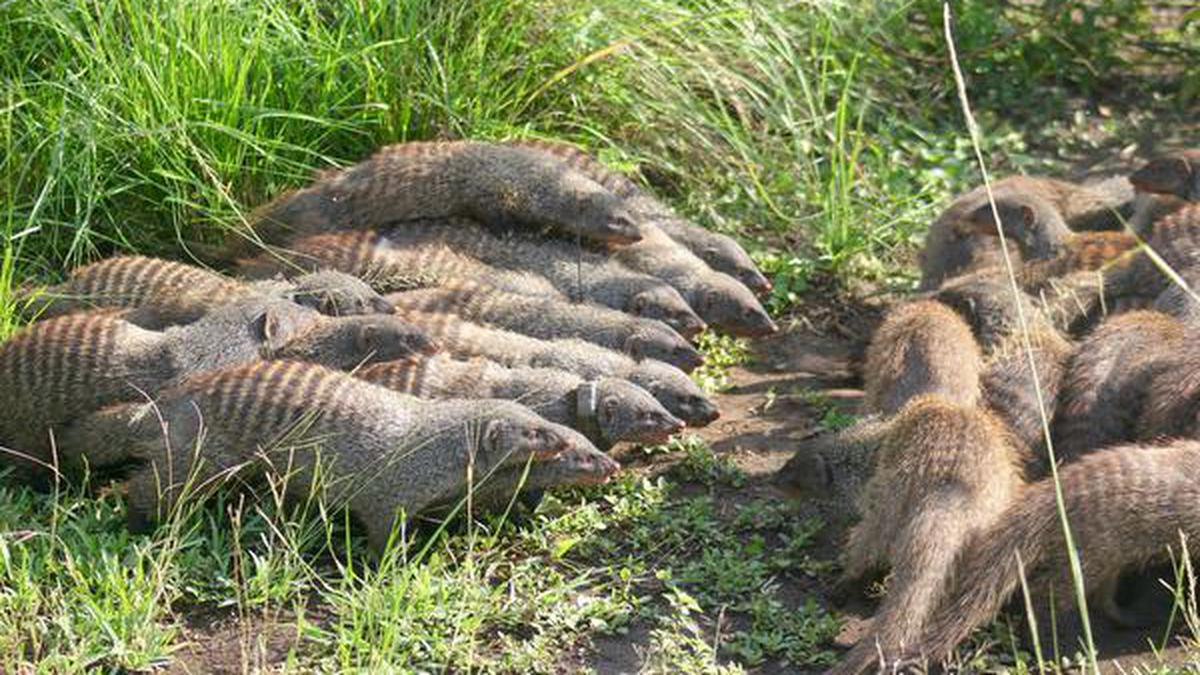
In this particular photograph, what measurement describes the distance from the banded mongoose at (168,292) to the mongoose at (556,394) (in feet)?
1.16

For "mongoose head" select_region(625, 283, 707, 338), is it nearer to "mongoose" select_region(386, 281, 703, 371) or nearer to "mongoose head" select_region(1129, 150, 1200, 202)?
"mongoose" select_region(386, 281, 703, 371)

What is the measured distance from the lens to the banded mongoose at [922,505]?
383cm

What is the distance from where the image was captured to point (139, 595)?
395 centimetres

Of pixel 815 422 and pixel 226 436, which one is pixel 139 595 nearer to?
pixel 226 436

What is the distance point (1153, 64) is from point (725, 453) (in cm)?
322

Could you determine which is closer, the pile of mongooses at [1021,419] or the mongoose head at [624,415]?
the pile of mongooses at [1021,419]

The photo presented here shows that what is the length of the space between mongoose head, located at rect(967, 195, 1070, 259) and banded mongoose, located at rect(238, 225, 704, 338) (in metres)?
0.94

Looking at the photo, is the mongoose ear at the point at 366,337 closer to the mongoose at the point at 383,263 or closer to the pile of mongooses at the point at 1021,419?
the mongoose at the point at 383,263

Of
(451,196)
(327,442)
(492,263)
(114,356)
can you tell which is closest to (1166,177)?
(492,263)

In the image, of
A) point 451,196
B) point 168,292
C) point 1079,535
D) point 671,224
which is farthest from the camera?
point 671,224

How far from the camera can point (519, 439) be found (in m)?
4.41

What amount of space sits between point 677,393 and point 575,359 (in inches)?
11.5

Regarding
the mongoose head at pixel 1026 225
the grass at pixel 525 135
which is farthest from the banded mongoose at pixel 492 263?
the mongoose head at pixel 1026 225

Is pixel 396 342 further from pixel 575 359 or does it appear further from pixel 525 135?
pixel 525 135
